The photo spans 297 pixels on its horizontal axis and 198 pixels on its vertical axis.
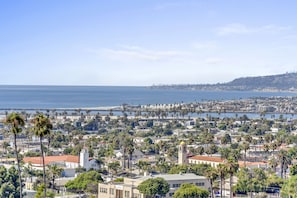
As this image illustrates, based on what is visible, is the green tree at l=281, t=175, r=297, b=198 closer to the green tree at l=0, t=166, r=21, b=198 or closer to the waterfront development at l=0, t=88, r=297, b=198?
the waterfront development at l=0, t=88, r=297, b=198

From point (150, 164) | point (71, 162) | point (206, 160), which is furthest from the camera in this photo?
point (206, 160)

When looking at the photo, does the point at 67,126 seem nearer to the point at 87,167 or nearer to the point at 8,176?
the point at 87,167

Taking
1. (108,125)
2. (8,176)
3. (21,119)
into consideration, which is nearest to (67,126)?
(108,125)

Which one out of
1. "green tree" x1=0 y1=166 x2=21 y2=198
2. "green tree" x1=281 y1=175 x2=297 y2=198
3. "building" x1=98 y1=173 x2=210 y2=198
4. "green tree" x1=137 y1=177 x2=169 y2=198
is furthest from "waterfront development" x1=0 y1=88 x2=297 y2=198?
"green tree" x1=0 y1=166 x2=21 y2=198

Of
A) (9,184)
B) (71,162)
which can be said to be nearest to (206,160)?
(71,162)

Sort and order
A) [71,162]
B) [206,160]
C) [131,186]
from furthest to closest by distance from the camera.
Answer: [206,160] < [71,162] < [131,186]

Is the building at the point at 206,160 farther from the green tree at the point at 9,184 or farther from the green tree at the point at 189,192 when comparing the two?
the green tree at the point at 9,184

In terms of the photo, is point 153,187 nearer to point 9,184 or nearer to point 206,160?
point 9,184
